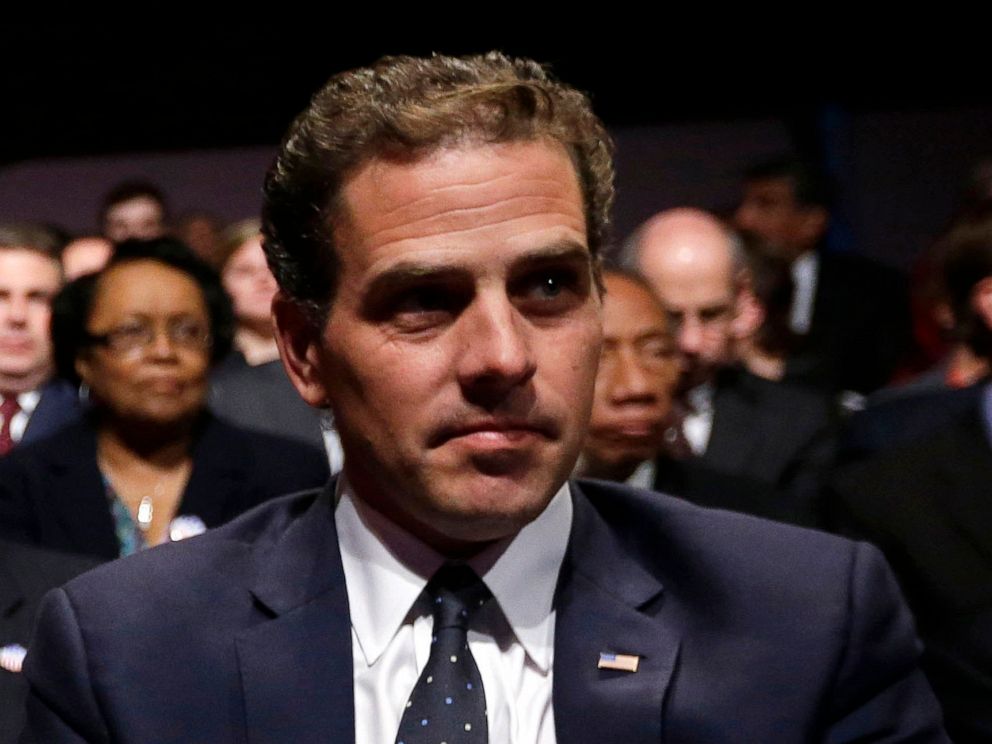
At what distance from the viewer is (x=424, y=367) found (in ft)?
5.39

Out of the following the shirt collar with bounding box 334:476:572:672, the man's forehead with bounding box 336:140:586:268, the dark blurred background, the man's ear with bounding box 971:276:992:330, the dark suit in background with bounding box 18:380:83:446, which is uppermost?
the dark blurred background

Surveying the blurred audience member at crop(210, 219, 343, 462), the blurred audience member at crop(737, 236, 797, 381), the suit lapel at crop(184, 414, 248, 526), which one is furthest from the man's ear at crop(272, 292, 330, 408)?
the blurred audience member at crop(737, 236, 797, 381)

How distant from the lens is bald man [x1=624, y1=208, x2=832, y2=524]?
4.35m

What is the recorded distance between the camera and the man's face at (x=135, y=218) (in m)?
6.74

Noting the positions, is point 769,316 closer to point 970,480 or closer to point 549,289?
point 970,480

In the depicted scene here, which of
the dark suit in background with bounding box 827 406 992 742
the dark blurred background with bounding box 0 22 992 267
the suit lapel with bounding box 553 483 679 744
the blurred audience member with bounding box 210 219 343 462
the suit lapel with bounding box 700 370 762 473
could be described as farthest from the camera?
the dark blurred background with bounding box 0 22 992 267

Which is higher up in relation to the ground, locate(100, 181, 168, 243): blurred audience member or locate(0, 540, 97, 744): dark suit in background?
locate(100, 181, 168, 243): blurred audience member

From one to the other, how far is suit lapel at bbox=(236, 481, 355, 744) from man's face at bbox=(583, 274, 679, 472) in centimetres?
169

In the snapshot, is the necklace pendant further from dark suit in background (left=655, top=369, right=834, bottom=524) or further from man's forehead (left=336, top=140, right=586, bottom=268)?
man's forehead (left=336, top=140, right=586, bottom=268)

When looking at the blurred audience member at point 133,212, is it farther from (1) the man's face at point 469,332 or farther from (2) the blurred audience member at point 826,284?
(1) the man's face at point 469,332

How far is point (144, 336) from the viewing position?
12.8 feet

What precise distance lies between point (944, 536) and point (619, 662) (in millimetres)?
1422

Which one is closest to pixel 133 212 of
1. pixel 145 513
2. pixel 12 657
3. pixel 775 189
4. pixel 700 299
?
pixel 775 189

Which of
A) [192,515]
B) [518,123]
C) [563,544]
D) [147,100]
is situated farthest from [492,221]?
[147,100]
